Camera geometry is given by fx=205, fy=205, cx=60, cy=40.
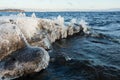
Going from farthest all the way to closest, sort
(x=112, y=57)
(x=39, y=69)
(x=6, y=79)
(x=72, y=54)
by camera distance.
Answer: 1. (x=72, y=54)
2. (x=112, y=57)
3. (x=39, y=69)
4. (x=6, y=79)

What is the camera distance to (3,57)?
8570mm

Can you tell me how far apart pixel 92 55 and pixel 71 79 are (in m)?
3.91

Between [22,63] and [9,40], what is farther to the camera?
[9,40]

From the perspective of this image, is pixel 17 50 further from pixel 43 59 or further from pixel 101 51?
pixel 101 51

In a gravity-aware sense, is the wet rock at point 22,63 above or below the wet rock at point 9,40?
Answer: below

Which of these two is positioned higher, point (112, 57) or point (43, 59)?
point (43, 59)

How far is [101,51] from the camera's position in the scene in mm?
12711

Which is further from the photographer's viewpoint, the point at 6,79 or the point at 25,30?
the point at 25,30

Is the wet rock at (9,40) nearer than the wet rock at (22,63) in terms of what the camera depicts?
No

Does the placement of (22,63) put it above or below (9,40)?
below

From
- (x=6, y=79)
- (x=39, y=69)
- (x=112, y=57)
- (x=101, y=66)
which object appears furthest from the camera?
(x=112, y=57)

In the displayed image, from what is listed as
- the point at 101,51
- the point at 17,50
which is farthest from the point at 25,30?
the point at 101,51

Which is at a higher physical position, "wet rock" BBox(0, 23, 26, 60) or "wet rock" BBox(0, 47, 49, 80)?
"wet rock" BBox(0, 23, 26, 60)

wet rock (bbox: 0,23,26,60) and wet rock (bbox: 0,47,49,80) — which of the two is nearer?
wet rock (bbox: 0,47,49,80)
